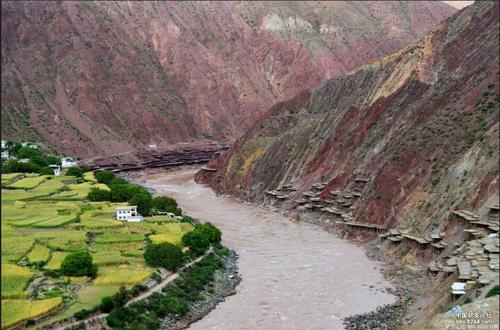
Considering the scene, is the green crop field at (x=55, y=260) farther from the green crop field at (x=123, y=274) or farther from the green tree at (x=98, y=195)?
the green tree at (x=98, y=195)

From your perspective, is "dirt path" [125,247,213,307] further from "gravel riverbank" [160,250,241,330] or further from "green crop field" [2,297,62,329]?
"green crop field" [2,297,62,329]

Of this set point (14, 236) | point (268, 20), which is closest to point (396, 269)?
point (14, 236)

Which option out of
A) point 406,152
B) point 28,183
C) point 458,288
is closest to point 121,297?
point 458,288

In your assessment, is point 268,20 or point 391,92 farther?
point 268,20

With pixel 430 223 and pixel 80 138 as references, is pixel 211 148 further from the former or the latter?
pixel 430 223

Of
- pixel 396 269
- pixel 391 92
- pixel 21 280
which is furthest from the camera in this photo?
pixel 391 92

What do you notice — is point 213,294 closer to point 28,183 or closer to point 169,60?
point 28,183

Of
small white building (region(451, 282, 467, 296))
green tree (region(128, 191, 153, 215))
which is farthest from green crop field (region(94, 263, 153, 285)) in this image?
green tree (region(128, 191, 153, 215))
